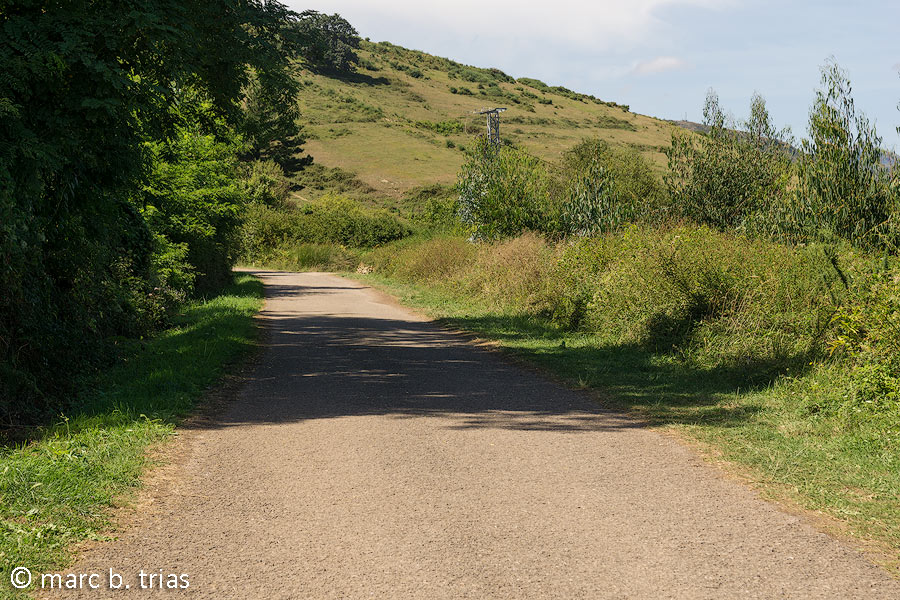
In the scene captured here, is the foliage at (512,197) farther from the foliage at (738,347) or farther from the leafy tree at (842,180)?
the leafy tree at (842,180)

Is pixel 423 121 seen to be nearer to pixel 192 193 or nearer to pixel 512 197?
pixel 512 197

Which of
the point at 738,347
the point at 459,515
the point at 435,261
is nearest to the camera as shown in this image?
the point at 459,515

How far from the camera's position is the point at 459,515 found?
5.30 metres

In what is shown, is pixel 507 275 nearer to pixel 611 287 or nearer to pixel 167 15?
pixel 611 287

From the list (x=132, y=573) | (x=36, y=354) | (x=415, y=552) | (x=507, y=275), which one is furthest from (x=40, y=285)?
(x=507, y=275)

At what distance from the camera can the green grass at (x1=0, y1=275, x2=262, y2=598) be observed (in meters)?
4.79

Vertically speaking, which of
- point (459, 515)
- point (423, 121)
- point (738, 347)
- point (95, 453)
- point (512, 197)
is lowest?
point (95, 453)

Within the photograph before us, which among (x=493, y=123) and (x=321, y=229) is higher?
(x=493, y=123)

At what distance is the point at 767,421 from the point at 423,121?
105514 millimetres

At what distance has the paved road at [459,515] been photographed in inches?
166

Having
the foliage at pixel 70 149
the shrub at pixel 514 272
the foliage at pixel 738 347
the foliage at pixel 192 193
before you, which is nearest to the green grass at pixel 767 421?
the foliage at pixel 738 347

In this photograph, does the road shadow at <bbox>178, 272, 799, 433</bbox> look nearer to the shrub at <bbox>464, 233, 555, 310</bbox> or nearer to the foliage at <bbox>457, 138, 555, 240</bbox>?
the shrub at <bbox>464, 233, 555, 310</bbox>

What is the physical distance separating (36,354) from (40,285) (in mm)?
834

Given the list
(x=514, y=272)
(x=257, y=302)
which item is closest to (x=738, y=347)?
(x=514, y=272)
